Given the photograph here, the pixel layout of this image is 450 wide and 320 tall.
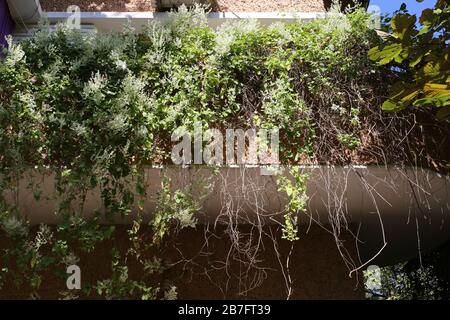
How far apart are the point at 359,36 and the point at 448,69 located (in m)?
1.72

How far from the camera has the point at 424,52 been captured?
3.95 m

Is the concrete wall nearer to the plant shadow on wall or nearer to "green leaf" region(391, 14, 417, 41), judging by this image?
the plant shadow on wall

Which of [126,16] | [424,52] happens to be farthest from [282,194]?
[126,16]

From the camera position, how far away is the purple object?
22.1 feet

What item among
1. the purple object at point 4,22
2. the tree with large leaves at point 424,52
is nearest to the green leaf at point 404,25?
the tree with large leaves at point 424,52

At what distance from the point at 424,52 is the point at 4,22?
512 centimetres

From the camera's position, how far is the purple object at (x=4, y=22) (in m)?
6.73

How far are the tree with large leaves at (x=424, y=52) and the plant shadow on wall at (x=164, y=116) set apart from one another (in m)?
1.14

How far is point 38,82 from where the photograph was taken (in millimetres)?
5000

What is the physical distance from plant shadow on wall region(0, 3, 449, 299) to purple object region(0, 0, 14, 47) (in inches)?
72.8

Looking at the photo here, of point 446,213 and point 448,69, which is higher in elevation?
point 448,69

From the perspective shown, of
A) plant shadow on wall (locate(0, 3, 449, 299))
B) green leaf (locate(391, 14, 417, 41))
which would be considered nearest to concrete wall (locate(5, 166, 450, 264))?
plant shadow on wall (locate(0, 3, 449, 299))

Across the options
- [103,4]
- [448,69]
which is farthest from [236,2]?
[448,69]
